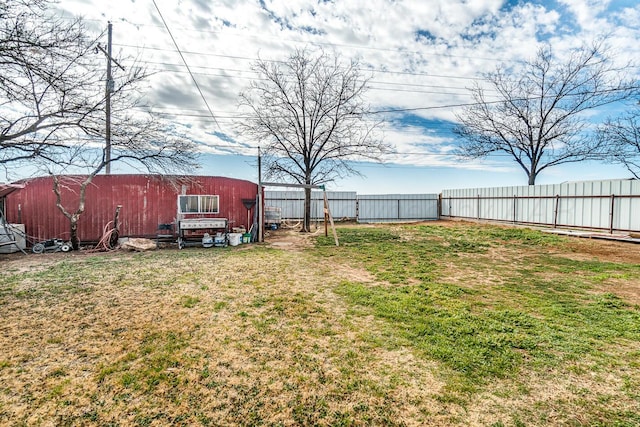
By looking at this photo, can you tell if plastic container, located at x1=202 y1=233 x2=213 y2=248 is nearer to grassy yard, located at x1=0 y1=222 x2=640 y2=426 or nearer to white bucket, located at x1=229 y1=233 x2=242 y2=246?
white bucket, located at x1=229 y1=233 x2=242 y2=246

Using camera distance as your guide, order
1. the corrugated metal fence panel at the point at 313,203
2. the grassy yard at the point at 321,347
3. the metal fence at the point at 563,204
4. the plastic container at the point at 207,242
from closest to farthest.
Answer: the grassy yard at the point at 321,347 < the plastic container at the point at 207,242 < the metal fence at the point at 563,204 < the corrugated metal fence panel at the point at 313,203

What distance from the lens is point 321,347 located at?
9.01ft

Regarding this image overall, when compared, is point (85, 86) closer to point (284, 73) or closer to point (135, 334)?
point (135, 334)

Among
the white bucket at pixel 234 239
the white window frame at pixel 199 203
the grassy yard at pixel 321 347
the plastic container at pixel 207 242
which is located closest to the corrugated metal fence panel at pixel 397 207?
the white window frame at pixel 199 203

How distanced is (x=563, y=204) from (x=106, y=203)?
704 inches

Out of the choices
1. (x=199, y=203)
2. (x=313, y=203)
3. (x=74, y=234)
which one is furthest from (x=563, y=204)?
(x=74, y=234)

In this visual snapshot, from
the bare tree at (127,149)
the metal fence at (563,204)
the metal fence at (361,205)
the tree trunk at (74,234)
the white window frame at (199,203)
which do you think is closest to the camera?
the bare tree at (127,149)

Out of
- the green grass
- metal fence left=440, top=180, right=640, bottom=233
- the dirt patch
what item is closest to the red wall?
the green grass

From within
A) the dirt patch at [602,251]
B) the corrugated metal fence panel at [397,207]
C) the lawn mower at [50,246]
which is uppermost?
the corrugated metal fence panel at [397,207]

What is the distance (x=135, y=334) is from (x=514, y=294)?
5172mm

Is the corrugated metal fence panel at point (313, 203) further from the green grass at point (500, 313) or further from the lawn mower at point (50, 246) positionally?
the green grass at point (500, 313)

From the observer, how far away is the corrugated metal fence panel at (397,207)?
18.1m

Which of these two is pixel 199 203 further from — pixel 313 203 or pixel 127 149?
pixel 313 203

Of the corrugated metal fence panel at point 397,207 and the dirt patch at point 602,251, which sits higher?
the corrugated metal fence panel at point 397,207
